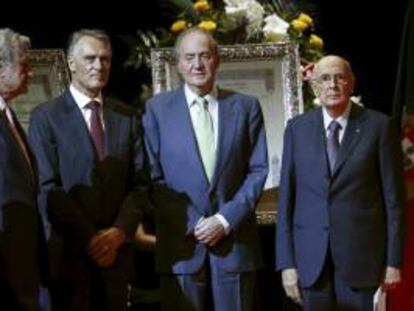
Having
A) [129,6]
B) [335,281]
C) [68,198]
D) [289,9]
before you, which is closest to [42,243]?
[68,198]

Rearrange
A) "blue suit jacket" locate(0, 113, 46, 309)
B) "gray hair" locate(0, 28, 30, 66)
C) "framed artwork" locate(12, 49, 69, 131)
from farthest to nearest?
"framed artwork" locate(12, 49, 69, 131), "gray hair" locate(0, 28, 30, 66), "blue suit jacket" locate(0, 113, 46, 309)

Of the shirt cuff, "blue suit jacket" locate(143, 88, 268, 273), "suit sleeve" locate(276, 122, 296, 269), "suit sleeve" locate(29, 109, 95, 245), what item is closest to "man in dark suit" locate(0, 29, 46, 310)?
"suit sleeve" locate(29, 109, 95, 245)

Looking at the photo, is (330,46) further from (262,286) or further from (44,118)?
(44,118)

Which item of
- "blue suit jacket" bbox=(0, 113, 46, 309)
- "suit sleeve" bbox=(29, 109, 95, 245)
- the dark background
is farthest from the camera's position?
the dark background

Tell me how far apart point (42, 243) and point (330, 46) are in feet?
9.87

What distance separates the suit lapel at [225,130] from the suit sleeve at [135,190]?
0.28m

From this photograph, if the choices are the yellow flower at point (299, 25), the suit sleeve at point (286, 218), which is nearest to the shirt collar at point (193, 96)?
the suit sleeve at point (286, 218)

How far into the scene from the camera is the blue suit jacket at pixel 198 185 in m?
3.94

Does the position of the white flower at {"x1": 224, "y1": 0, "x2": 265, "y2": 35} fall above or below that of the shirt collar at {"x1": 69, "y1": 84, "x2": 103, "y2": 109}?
above

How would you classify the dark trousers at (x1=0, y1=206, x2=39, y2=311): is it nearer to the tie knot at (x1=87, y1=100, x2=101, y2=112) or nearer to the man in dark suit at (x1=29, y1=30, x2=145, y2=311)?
the man in dark suit at (x1=29, y1=30, x2=145, y2=311)

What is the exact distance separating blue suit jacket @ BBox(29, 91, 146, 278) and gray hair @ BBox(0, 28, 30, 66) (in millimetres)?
415

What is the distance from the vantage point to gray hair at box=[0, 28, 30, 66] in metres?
3.44

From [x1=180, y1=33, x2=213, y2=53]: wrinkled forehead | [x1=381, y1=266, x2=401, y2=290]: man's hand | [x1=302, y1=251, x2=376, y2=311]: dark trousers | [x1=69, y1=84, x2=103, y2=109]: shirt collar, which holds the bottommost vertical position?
[x1=302, y1=251, x2=376, y2=311]: dark trousers

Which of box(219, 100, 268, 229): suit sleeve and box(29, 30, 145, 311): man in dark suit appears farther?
box(219, 100, 268, 229): suit sleeve
